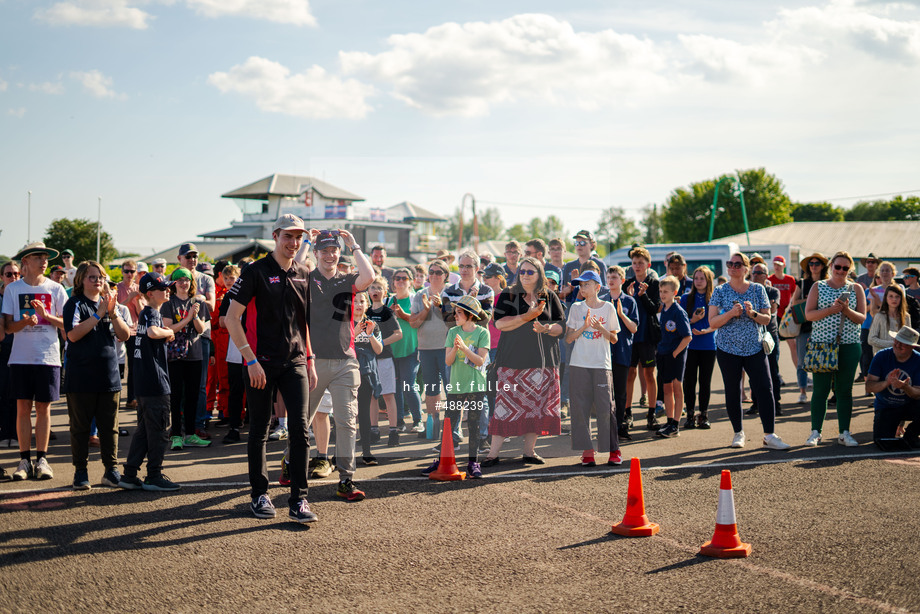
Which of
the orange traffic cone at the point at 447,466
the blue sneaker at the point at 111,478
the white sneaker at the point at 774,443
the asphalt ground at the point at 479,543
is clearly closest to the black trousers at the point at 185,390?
the asphalt ground at the point at 479,543

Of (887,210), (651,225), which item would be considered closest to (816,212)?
(887,210)

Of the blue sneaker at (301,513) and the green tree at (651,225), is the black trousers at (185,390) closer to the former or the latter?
the blue sneaker at (301,513)

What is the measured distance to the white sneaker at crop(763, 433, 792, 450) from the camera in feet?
27.5

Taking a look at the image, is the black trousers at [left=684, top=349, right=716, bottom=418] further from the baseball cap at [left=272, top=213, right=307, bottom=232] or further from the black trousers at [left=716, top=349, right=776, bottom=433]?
the baseball cap at [left=272, top=213, right=307, bottom=232]

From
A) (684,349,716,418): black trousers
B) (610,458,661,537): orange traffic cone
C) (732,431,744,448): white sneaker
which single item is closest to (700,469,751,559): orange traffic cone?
(610,458,661,537): orange traffic cone

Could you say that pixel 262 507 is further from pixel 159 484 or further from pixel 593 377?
pixel 593 377

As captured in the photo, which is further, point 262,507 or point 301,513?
point 262,507

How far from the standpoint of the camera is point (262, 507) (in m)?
5.80

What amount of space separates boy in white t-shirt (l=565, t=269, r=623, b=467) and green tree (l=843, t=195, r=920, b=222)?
333ft

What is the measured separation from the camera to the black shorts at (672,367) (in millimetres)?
9539

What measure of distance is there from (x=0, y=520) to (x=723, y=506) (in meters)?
5.42

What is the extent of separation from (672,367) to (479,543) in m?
5.22

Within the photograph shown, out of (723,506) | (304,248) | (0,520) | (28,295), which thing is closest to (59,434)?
(28,295)

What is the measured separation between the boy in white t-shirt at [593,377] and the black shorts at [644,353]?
6.34ft
